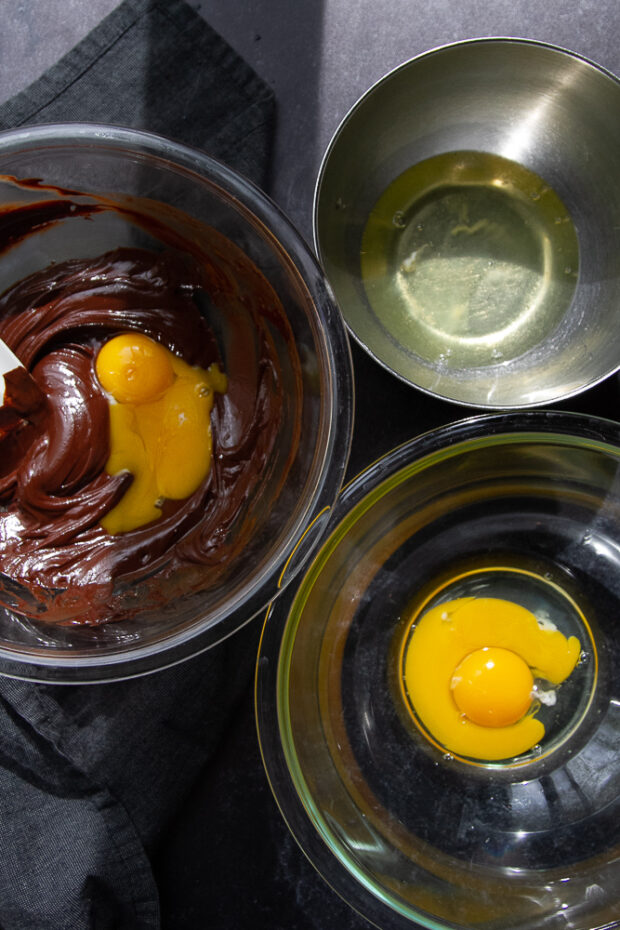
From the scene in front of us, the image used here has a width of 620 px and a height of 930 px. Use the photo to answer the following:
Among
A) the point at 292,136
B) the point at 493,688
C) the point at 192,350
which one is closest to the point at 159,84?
the point at 292,136

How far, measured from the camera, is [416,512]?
5.42 ft

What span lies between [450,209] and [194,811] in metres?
1.56

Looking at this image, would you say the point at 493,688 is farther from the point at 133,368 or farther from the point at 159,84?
the point at 159,84

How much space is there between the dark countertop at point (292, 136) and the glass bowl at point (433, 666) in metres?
0.17

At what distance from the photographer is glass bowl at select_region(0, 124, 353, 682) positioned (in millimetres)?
1405

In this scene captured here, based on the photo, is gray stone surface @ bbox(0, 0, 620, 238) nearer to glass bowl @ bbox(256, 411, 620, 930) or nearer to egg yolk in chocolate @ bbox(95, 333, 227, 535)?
egg yolk in chocolate @ bbox(95, 333, 227, 535)

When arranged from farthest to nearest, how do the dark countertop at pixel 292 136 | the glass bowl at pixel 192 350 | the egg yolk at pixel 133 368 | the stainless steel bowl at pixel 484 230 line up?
the dark countertop at pixel 292 136 < the stainless steel bowl at pixel 484 230 < the egg yolk at pixel 133 368 < the glass bowl at pixel 192 350

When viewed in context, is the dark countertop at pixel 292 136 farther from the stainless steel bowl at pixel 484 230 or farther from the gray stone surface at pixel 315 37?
the stainless steel bowl at pixel 484 230

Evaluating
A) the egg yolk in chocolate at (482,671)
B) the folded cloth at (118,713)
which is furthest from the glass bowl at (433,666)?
the folded cloth at (118,713)

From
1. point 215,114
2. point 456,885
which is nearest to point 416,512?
point 456,885

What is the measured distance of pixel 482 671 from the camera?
1670 millimetres

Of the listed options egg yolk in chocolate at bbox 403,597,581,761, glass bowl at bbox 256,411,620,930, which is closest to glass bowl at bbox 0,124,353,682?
glass bowl at bbox 256,411,620,930

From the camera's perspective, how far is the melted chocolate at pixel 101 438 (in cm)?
153

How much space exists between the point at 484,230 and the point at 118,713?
140 centimetres
